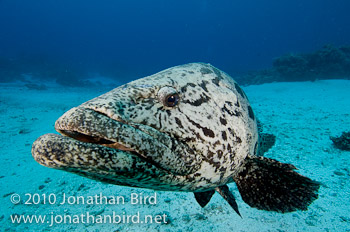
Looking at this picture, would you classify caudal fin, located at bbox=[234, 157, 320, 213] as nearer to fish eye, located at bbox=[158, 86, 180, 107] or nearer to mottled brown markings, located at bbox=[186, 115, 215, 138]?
mottled brown markings, located at bbox=[186, 115, 215, 138]

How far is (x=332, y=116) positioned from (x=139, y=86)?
11.2 metres

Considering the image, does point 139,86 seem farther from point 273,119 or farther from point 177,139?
point 273,119

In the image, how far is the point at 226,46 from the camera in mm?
141250

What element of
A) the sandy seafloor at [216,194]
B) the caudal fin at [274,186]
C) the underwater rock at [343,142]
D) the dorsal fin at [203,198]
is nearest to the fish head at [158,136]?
the caudal fin at [274,186]

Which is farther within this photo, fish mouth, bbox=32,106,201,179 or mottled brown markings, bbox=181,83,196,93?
mottled brown markings, bbox=181,83,196,93

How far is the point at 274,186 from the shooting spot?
2258mm

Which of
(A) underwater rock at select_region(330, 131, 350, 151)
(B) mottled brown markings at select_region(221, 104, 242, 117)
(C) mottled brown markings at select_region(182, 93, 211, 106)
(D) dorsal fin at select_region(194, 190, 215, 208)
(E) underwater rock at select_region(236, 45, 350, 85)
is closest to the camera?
(C) mottled brown markings at select_region(182, 93, 211, 106)

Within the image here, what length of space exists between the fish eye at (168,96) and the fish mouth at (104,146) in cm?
33

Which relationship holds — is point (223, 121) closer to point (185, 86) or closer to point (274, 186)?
point (185, 86)

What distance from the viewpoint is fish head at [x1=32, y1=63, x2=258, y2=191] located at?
4.39ft

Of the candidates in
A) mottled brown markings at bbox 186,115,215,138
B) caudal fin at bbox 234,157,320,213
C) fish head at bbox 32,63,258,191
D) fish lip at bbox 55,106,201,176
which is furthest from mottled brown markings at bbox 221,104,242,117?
fish lip at bbox 55,106,201,176

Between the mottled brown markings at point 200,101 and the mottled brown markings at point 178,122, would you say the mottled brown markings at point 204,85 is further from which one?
the mottled brown markings at point 178,122

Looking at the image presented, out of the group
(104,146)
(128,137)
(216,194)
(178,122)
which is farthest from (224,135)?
(216,194)

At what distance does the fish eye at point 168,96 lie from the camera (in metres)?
1.79
